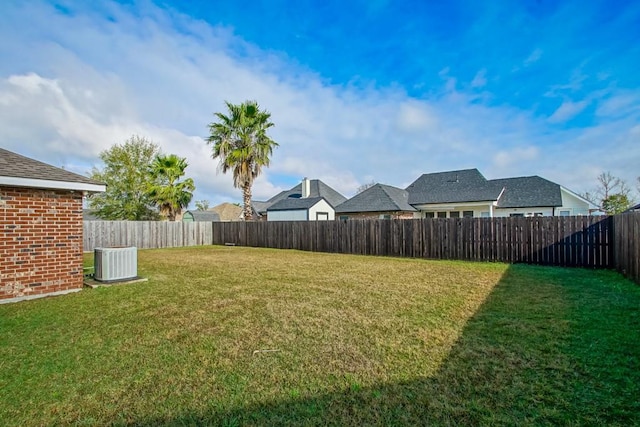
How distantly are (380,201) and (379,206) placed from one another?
1.90ft

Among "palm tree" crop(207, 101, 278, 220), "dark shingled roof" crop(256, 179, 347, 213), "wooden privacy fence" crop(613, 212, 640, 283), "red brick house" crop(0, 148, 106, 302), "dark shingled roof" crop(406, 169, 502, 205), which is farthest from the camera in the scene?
"dark shingled roof" crop(256, 179, 347, 213)

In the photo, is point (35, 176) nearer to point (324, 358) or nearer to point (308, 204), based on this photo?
point (324, 358)

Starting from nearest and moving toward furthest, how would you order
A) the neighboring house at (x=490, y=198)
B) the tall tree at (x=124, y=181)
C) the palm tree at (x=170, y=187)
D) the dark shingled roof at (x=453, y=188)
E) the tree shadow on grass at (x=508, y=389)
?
the tree shadow on grass at (x=508, y=389)
the neighboring house at (x=490, y=198)
the dark shingled roof at (x=453, y=188)
the palm tree at (x=170, y=187)
the tall tree at (x=124, y=181)

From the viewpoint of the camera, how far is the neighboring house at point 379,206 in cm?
2042

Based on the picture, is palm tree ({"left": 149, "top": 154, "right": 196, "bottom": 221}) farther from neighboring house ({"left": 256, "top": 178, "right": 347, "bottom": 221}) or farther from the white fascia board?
the white fascia board

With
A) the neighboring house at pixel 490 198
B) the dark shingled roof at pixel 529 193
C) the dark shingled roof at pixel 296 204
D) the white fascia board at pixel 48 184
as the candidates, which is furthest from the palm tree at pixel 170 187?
the dark shingled roof at pixel 529 193

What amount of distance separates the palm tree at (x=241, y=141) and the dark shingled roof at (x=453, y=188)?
11.7 meters

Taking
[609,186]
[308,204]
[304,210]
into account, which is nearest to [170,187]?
[304,210]

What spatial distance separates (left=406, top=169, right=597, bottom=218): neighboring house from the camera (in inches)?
787

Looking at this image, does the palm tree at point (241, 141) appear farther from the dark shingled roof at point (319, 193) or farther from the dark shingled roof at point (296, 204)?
the dark shingled roof at point (319, 193)

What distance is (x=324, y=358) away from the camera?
9.86 feet

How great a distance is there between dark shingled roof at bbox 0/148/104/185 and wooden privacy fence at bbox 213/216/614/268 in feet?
32.8

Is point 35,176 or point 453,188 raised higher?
point 453,188

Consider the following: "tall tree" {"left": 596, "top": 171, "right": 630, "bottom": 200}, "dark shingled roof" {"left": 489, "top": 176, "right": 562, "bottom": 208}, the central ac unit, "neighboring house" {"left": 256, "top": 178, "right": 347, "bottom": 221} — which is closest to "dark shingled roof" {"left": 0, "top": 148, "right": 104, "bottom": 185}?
the central ac unit
